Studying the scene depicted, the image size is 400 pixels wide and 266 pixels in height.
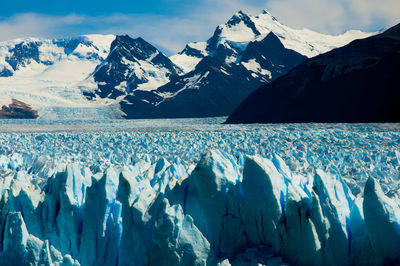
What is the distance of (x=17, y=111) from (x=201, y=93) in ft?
121

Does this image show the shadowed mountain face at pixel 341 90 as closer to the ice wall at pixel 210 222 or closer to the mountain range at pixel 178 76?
the ice wall at pixel 210 222

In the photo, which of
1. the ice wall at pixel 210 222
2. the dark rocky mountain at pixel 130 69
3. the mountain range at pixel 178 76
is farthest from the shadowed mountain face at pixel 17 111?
the ice wall at pixel 210 222

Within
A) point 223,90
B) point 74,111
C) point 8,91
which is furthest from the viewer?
point 223,90

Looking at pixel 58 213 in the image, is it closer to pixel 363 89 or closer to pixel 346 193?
pixel 346 193

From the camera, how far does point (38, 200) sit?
6.08 metres

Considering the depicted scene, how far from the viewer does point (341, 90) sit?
137ft

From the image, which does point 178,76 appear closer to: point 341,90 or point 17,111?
point 17,111

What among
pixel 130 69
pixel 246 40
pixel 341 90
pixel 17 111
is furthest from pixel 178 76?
pixel 341 90

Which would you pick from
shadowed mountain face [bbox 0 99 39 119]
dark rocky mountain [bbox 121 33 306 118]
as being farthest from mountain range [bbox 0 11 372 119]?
shadowed mountain face [bbox 0 99 39 119]

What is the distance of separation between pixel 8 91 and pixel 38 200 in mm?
87325

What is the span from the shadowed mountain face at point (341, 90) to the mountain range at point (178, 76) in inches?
1397

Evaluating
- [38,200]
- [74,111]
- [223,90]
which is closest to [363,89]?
[38,200]

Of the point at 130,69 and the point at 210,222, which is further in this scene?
the point at 130,69

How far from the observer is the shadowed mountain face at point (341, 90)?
37.2 meters
